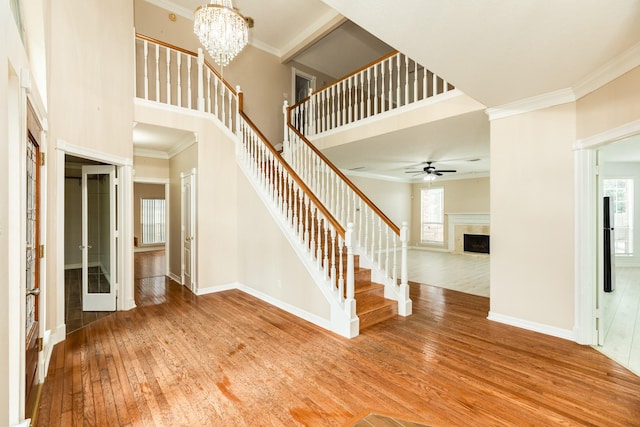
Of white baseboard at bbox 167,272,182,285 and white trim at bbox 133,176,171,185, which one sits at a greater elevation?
white trim at bbox 133,176,171,185

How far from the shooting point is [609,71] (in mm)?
2602

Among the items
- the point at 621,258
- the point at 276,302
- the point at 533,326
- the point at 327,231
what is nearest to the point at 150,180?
the point at 276,302

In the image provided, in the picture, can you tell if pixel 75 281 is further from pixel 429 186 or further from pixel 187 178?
pixel 429 186

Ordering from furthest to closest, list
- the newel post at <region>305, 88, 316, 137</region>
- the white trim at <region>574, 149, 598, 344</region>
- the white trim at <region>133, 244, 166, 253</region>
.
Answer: the white trim at <region>133, 244, 166, 253</region>, the newel post at <region>305, 88, 316, 137</region>, the white trim at <region>574, 149, 598, 344</region>

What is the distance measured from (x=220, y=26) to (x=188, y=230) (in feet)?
11.1

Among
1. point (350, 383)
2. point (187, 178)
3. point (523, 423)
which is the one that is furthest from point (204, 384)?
point (187, 178)

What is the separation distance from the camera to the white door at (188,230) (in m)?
5.09

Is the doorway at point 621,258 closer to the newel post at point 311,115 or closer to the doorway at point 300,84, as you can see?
the newel post at point 311,115

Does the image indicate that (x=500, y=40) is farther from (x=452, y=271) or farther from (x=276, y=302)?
(x=452, y=271)

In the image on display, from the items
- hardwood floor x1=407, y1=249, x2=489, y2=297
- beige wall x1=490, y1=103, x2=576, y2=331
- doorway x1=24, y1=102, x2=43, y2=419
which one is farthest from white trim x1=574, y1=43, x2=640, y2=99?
doorway x1=24, y1=102, x2=43, y2=419

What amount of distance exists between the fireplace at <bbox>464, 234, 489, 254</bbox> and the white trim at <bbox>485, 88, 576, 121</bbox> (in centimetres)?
660

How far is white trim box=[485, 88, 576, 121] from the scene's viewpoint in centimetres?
309

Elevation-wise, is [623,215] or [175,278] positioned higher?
[623,215]

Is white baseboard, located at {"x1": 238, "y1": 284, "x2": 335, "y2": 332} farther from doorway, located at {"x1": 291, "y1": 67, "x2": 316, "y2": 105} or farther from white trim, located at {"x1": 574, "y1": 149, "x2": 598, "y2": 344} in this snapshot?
doorway, located at {"x1": 291, "y1": 67, "x2": 316, "y2": 105}
